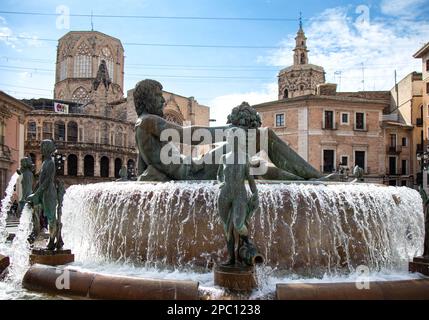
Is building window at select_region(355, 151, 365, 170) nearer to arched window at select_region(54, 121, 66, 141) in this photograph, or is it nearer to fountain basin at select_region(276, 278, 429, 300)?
arched window at select_region(54, 121, 66, 141)

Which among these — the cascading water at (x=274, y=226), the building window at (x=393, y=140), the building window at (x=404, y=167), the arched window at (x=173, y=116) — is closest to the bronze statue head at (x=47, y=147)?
the cascading water at (x=274, y=226)

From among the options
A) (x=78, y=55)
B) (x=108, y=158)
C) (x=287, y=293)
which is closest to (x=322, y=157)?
(x=108, y=158)

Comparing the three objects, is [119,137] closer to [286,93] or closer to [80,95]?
[80,95]

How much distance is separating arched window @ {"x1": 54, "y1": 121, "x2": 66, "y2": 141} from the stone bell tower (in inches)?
1504

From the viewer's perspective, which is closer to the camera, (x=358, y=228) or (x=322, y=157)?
(x=358, y=228)

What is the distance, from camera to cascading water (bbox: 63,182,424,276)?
7051mm

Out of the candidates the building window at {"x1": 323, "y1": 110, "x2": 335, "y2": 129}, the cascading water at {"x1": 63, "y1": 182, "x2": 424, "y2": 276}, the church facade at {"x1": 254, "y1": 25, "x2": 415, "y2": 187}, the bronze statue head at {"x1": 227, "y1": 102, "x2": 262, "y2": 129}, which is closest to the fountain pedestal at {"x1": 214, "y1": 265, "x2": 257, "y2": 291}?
the cascading water at {"x1": 63, "y1": 182, "x2": 424, "y2": 276}

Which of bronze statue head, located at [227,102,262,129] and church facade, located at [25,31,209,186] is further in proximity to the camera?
church facade, located at [25,31,209,186]

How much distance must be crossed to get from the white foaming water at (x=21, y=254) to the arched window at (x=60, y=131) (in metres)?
50.5

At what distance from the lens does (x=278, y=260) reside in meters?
7.02

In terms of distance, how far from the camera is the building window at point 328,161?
139ft

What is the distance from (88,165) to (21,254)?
168 ft
